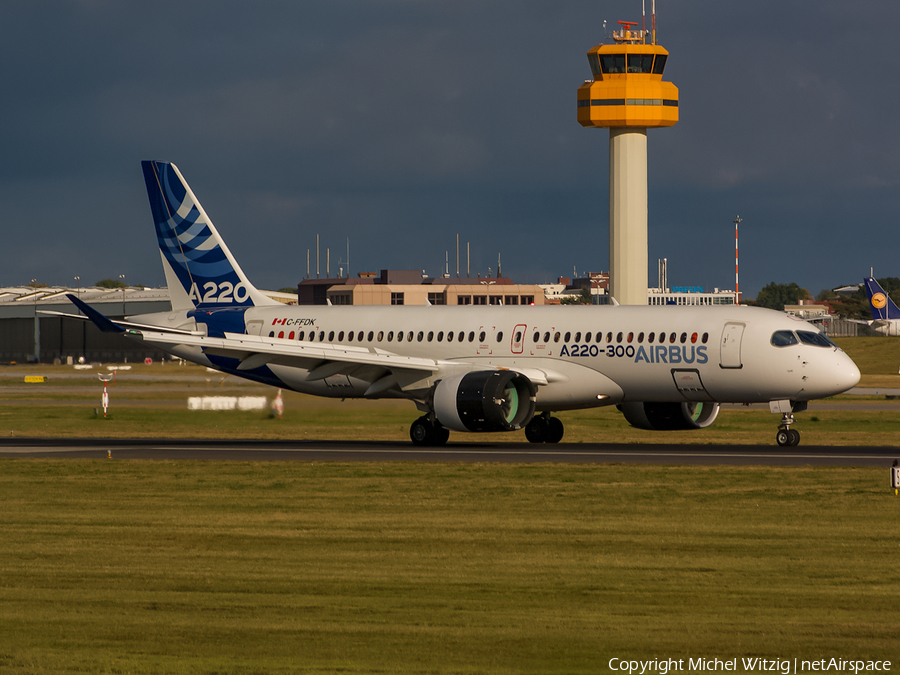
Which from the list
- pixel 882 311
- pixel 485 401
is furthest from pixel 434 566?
pixel 882 311

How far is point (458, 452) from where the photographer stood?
36375 millimetres

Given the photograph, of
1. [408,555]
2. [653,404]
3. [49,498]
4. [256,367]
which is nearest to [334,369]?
[256,367]

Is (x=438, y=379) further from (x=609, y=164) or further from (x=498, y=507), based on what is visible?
(x=609, y=164)

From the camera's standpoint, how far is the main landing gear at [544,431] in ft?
136

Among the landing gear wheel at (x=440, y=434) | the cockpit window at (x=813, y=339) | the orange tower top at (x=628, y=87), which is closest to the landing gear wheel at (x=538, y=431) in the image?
the landing gear wheel at (x=440, y=434)

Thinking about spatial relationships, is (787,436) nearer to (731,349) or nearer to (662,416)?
(731,349)

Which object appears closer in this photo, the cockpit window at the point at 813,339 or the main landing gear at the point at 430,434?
the cockpit window at the point at 813,339

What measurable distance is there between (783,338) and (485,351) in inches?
375

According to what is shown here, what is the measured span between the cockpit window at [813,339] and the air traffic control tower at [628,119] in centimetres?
7680

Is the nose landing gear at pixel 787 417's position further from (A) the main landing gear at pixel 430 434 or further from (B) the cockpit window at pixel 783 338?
(A) the main landing gear at pixel 430 434

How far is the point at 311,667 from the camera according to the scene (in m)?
11.9

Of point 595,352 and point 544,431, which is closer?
point 595,352

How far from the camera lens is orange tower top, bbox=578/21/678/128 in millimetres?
113562

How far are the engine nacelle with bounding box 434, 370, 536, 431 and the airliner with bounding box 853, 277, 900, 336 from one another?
338ft
